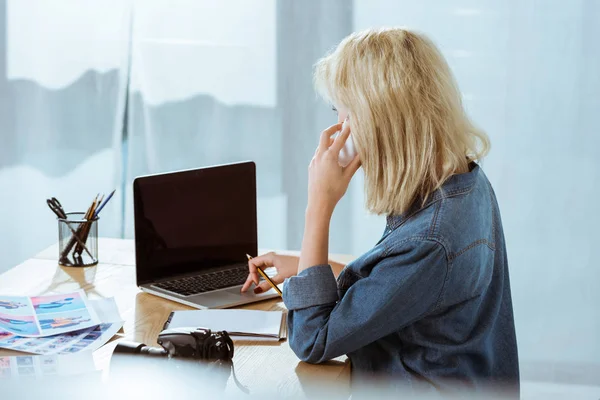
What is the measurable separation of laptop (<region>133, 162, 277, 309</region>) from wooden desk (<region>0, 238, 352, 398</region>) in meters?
0.05

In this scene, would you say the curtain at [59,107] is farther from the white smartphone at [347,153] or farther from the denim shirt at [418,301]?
the denim shirt at [418,301]

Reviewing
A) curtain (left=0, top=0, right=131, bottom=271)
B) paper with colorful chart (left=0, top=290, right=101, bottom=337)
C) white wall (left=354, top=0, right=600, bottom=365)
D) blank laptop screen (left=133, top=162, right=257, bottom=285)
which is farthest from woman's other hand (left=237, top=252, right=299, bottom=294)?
curtain (left=0, top=0, right=131, bottom=271)

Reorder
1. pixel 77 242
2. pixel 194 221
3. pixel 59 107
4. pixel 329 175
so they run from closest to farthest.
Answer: pixel 329 175
pixel 194 221
pixel 77 242
pixel 59 107

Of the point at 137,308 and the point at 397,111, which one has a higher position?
the point at 397,111

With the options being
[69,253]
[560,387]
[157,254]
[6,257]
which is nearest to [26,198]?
[6,257]

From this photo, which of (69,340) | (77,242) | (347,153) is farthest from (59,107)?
(347,153)

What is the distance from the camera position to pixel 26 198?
2838mm

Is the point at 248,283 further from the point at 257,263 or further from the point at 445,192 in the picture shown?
the point at 445,192

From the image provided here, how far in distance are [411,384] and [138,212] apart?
62 cm

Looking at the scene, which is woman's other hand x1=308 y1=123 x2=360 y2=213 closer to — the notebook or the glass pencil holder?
the notebook

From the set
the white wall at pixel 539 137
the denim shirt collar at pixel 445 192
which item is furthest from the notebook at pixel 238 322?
the white wall at pixel 539 137

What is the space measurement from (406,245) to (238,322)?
1.20 feet

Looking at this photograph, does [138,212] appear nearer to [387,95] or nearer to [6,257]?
[387,95]

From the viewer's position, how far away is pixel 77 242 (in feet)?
5.18
